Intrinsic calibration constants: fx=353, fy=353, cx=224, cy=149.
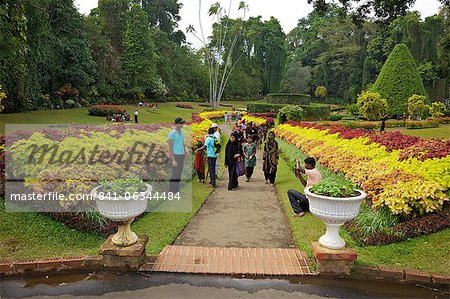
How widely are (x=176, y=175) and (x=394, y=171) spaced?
14.3ft

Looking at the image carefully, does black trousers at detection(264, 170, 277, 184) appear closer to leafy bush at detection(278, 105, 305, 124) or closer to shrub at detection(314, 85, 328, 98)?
leafy bush at detection(278, 105, 305, 124)

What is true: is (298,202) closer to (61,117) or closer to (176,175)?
(176,175)

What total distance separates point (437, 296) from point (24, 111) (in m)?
28.4

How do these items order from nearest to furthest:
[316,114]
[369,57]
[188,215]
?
1. [188,215]
2. [316,114]
3. [369,57]

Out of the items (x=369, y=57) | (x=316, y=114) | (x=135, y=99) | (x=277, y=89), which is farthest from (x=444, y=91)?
(x=135, y=99)

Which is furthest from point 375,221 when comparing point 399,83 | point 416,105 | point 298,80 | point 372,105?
point 298,80

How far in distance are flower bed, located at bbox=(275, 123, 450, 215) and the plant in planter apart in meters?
1.43

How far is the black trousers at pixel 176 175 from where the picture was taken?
758 centimetres

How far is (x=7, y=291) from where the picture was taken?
373 centimetres

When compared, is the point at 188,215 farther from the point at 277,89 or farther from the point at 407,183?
the point at 277,89

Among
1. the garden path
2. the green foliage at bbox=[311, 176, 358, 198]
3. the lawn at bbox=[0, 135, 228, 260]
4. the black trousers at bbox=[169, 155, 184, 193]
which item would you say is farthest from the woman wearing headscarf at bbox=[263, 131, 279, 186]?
the green foliage at bbox=[311, 176, 358, 198]

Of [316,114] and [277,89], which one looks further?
[277,89]

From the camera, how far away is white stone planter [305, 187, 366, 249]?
4.00 meters

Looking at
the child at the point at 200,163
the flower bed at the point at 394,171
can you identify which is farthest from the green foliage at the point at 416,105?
the child at the point at 200,163
